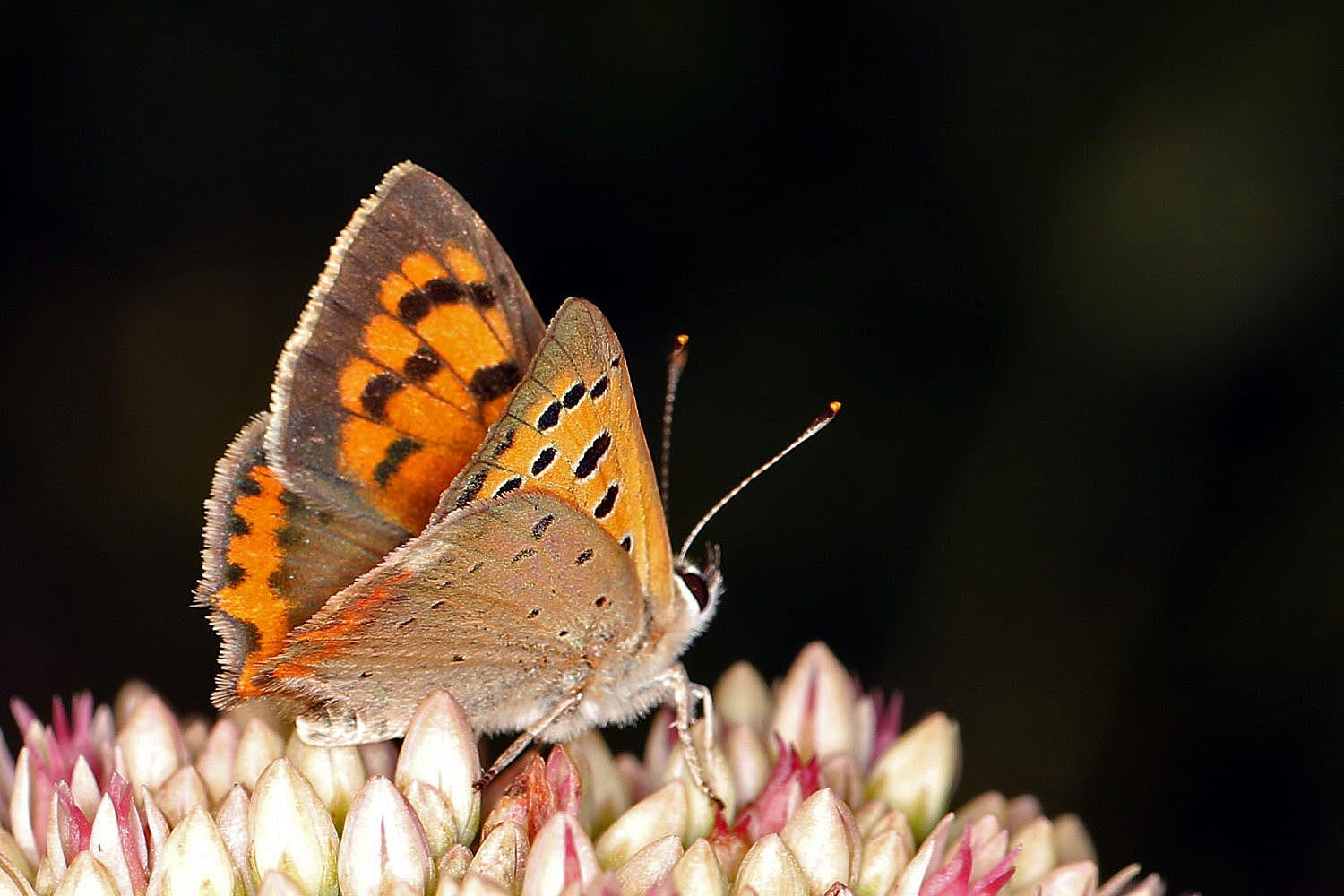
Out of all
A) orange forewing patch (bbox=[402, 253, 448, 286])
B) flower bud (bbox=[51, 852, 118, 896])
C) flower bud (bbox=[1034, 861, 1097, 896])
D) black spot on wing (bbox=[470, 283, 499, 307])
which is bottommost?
flower bud (bbox=[1034, 861, 1097, 896])

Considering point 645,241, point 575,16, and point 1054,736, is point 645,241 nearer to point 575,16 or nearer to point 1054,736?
point 575,16

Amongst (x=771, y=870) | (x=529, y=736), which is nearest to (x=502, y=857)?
(x=529, y=736)

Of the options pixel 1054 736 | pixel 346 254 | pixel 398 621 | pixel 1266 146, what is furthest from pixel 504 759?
pixel 1266 146

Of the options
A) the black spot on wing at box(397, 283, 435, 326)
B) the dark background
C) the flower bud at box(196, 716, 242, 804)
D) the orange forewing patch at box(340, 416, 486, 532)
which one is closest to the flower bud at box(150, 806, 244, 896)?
the flower bud at box(196, 716, 242, 804)

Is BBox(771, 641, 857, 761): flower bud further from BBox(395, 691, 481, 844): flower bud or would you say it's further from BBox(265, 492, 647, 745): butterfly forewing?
BBox(395, 691, 481, 844): flower bud

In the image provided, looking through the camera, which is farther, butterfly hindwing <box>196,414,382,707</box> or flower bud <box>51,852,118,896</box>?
butterfly hindwing <box>196,414,382,707</box>

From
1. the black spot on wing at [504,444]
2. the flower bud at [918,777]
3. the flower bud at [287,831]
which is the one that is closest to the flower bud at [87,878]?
the flower bud at [287,831]

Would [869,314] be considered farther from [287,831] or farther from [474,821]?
[287,831]
